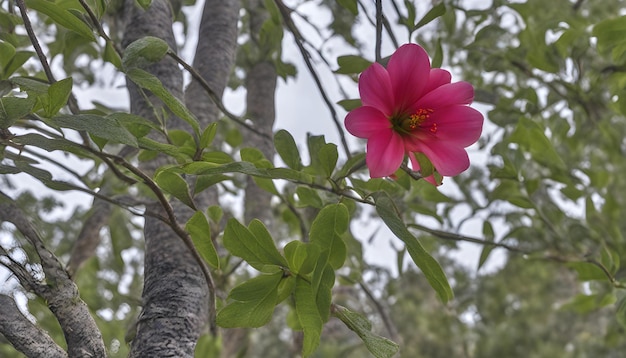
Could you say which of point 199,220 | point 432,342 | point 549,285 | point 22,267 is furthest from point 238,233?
point 549,285

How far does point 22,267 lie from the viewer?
0.49 meters

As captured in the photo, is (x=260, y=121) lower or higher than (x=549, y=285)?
lower

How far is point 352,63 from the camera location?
2.35 ft

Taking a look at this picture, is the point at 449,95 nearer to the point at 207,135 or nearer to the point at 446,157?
the point at 446,157

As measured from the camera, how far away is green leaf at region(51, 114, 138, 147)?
18.4 inches

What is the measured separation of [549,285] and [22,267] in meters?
5.34

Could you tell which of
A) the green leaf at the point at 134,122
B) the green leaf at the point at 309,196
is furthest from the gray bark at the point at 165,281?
the green leaf at the point at 309,196

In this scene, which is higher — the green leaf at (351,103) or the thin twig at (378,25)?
the green leaf at (351,103)

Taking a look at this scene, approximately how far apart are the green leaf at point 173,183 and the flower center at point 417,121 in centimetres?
21

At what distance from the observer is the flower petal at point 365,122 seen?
514 millimetres

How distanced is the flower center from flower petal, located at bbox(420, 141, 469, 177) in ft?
0.06

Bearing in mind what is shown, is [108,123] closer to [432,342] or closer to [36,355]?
[36,355]

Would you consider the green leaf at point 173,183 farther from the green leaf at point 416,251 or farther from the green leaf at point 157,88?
the green leaf at point 416,251

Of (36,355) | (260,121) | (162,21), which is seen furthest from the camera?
(260,121)
